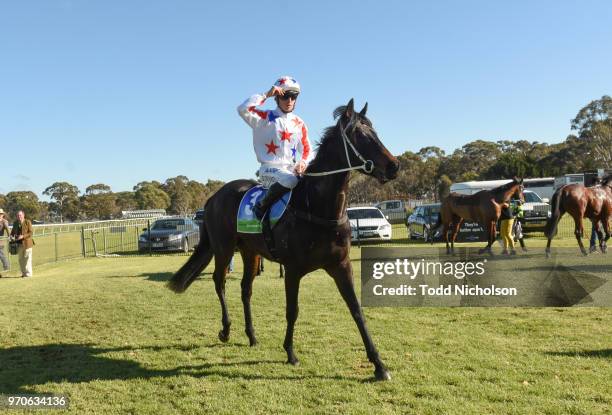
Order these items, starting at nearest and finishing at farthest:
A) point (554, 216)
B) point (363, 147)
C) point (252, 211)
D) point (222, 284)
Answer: point (363, 147) → point (252, 211) → point (222, 284) → point (554, 216)

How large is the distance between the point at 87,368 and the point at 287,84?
371cm

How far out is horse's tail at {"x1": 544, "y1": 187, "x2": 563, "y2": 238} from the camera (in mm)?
13109

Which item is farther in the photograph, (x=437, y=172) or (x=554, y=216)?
(x=437, y=172)

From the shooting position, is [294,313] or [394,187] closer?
[294,313]

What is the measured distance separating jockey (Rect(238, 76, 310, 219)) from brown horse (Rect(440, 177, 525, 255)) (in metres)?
10.4

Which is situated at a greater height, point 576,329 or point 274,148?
point 274,148

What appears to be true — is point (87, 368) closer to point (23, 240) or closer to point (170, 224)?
point (23, 240)

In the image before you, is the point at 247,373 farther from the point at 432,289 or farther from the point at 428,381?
the point at 432,289

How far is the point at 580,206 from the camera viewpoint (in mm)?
13117

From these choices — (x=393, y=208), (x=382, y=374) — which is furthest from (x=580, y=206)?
(x=393, y=208)

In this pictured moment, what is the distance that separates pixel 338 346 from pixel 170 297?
477 centimetres

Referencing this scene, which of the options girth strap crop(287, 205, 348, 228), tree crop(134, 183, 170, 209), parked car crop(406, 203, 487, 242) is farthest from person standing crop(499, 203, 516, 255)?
tree crop(134, 183, 170, 209)

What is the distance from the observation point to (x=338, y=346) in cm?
567

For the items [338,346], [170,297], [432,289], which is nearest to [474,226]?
[432,289]
